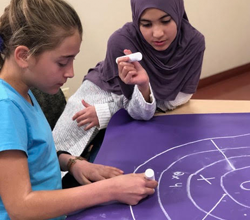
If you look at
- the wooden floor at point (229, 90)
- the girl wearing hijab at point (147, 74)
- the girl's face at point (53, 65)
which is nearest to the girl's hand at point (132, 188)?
the girl's face at point (53, 65)

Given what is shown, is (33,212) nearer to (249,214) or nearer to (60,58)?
(60,58)

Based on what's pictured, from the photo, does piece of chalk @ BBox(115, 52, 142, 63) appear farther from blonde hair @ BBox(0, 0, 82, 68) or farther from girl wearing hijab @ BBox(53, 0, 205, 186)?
blonde hair @ BBox(0, 0, 82, 68)

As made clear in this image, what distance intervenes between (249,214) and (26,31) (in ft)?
2.12

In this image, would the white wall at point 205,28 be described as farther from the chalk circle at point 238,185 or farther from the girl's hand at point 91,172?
the chalk circle at point 238,185

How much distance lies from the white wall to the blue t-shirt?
124 centimetres

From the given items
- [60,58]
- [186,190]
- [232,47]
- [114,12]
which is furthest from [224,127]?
[232,47]

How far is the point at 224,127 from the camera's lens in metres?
1.03

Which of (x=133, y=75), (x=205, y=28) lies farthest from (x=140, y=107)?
(x=205, y=28)

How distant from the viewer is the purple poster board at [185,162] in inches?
28.5

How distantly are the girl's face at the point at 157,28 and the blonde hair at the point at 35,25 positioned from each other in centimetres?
44

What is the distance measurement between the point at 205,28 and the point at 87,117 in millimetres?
1885

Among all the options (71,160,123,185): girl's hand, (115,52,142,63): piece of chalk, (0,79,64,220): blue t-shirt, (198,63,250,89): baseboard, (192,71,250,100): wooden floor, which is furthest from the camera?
(198,63,250,89): baseboard

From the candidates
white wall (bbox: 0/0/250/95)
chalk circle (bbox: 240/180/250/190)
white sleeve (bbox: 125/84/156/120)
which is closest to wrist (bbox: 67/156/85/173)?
white sleeve (bbox: 125/84/156/120)

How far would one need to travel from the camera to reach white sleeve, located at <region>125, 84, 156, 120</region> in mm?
1111
